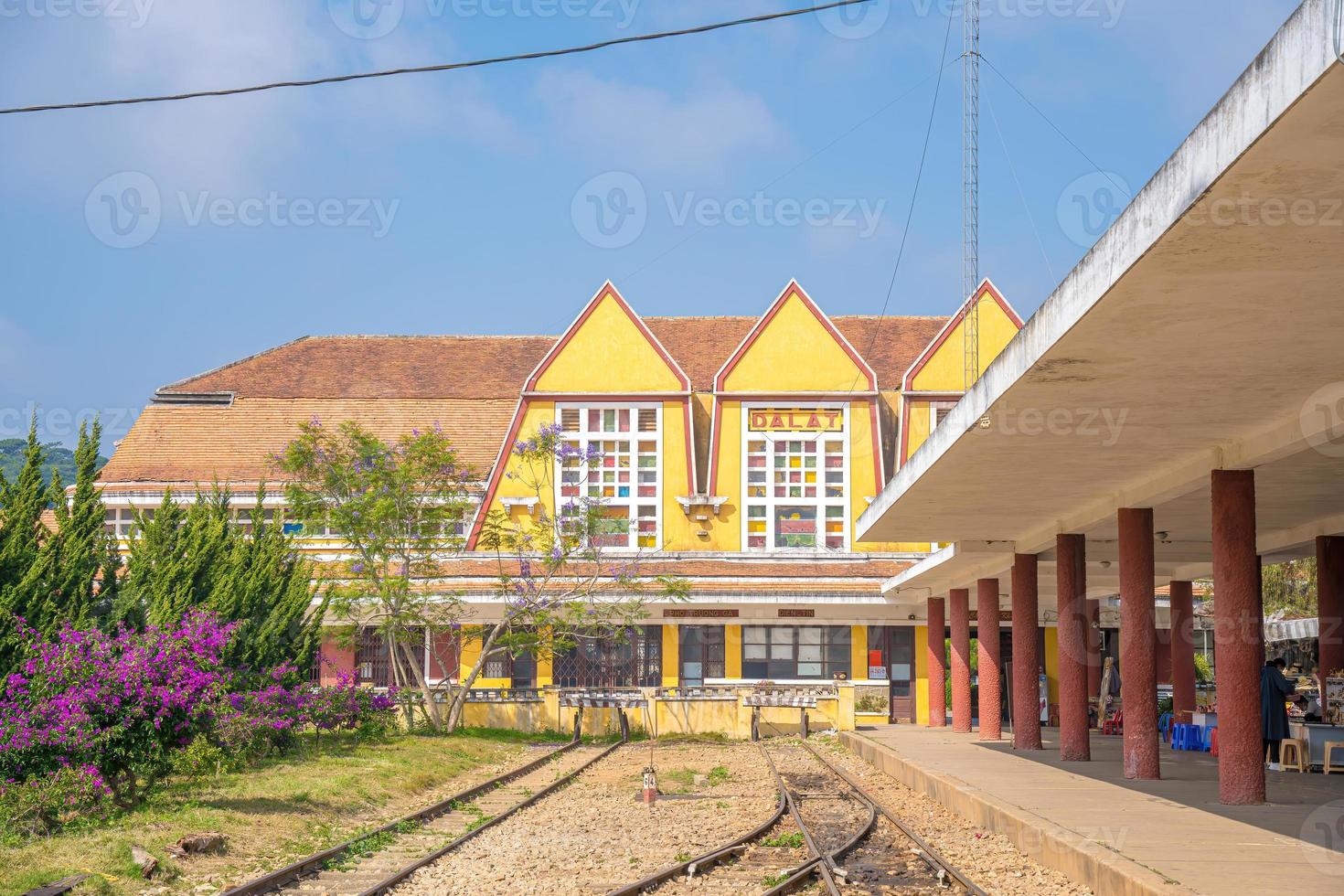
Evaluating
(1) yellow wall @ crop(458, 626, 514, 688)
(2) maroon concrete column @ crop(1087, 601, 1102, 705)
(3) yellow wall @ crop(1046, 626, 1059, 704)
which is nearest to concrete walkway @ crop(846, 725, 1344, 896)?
(2) maroon concrete column @ crop(1087, 601, 1102, 705)

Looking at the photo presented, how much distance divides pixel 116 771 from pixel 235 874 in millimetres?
3284

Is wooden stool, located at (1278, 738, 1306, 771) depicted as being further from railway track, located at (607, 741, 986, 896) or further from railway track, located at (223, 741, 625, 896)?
railway track, located at (223, 741, 625, 896)

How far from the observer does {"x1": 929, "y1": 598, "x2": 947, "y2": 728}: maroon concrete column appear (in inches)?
1299

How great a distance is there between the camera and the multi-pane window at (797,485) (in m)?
37.6

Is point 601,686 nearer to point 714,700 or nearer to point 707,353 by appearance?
point 714,700

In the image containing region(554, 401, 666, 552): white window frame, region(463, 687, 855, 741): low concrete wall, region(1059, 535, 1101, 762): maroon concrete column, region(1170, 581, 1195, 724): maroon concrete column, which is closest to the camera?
region(1059, 535, 1101, 762): maroon concrete column

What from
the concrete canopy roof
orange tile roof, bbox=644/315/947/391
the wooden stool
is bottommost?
the wooden stool

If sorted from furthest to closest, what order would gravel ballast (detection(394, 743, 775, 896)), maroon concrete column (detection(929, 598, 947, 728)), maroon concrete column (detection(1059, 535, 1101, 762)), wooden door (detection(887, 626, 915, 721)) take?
1. wooden door (detection(887, 626, 915, 721))
2. maroon concrete column (detection(929, 598, 947, 728))
3. maroon concrete column (detection(1059, 535, 1101, 762))
4. gravel ballast (detection(394, 743, 775, 896))

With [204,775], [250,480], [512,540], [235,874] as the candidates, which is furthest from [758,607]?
[235,874]

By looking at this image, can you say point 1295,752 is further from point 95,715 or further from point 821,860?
point 95,715

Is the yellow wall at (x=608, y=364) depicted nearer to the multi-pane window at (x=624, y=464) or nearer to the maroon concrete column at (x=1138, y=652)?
the multi-pane window at (x=624, y=464)

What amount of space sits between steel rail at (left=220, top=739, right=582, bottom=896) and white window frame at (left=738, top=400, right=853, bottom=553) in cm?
1621

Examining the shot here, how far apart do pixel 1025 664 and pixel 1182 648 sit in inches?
289

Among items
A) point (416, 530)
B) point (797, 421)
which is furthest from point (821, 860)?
point (797, 421)
